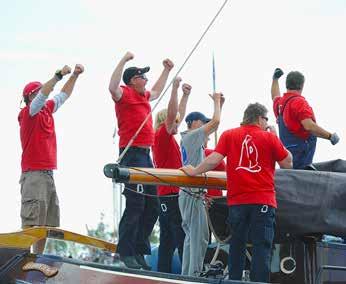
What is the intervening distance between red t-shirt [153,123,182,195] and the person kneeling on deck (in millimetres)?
239

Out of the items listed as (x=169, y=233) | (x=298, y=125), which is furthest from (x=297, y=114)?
(x=169, y=233)

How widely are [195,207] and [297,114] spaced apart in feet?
4.21

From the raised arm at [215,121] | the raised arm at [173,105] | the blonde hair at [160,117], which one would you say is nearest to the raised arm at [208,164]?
the raised arm at [215,121]

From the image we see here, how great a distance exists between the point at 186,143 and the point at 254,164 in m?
1.25

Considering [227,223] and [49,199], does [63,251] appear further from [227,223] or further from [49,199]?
[227,223]

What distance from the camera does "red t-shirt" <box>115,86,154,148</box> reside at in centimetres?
890

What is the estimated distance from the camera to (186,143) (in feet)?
29.2

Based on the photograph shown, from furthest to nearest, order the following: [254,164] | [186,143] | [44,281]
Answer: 1. [186,143]
2. [44,281]
3. [254,164]

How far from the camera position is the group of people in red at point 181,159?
25.5ft

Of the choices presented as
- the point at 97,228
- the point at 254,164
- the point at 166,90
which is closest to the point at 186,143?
the point at 166,90

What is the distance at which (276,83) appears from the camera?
10.2 metres

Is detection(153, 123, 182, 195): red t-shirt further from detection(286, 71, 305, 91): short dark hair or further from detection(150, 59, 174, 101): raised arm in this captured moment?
detection(286, 71, 305, 91): short dark hair

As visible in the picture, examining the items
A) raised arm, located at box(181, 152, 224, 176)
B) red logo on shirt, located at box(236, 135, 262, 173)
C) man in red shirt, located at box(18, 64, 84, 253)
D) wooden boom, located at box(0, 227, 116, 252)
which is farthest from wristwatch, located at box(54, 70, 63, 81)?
red logo on shirt, located at box(236, 135, 262, 173)

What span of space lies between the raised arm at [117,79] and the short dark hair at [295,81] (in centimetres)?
152
